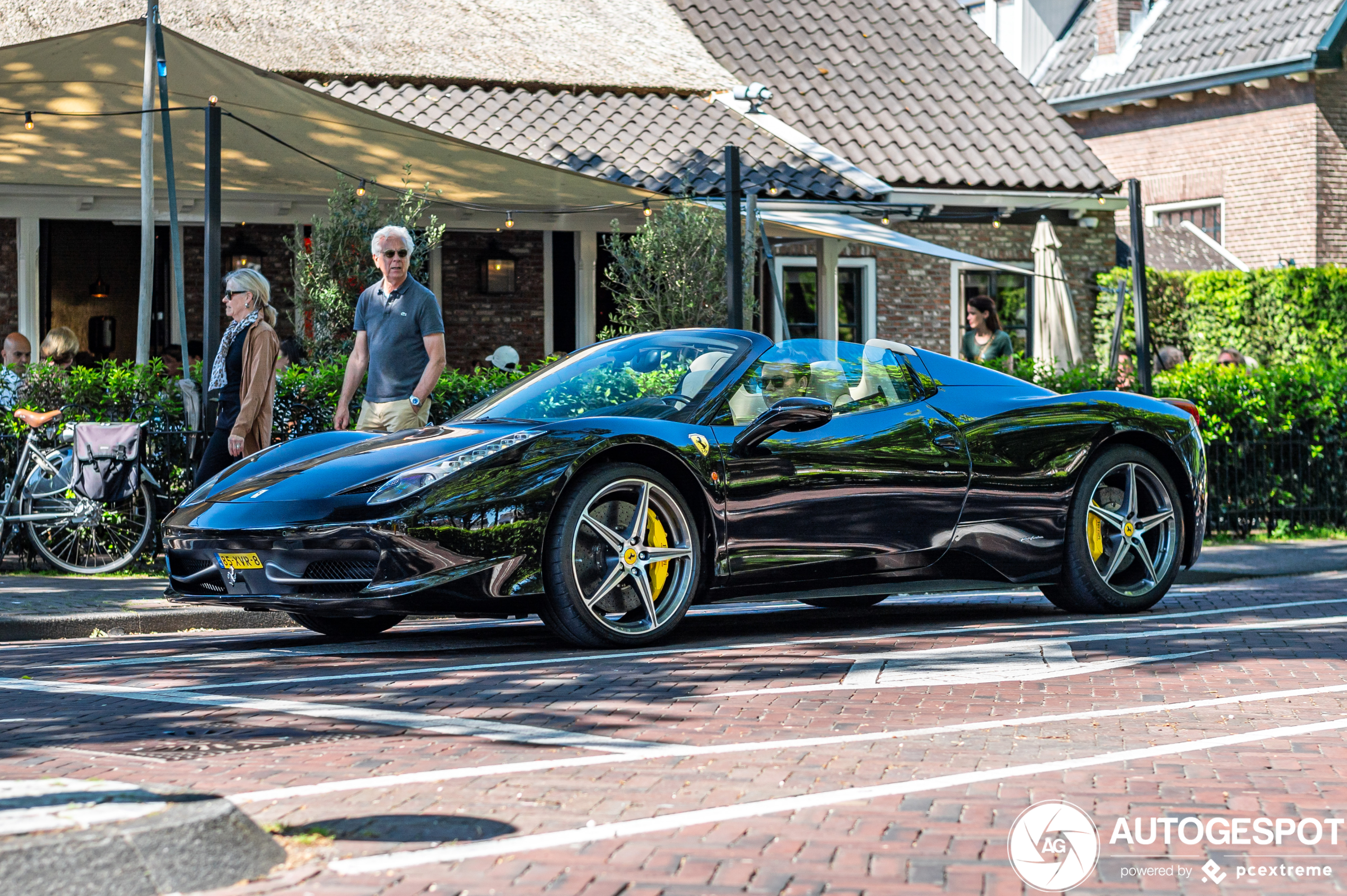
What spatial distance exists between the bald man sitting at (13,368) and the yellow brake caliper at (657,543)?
5.55 meters

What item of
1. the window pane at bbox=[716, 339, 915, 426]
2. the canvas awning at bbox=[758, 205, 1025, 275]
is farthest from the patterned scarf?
the canvas awning at bbox=[758, 205, 1025, 275]

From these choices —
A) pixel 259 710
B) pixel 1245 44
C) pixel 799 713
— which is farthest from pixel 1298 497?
pixel 1245 44

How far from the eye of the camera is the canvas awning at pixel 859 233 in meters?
15.8

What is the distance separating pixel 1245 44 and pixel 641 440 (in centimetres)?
2336

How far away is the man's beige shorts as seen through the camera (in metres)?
9.88

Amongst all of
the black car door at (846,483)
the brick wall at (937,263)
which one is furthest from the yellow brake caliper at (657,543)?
the brick wall at (937,263)

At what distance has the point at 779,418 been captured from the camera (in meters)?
7.55

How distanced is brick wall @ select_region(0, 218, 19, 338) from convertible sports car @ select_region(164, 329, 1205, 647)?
12.7m

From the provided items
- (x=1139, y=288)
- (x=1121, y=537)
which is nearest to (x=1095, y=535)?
(x=1121, y=537)

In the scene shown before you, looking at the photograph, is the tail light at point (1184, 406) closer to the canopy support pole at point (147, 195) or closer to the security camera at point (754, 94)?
the canopy support pole at point (147, 195)

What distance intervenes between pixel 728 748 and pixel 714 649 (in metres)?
2.30

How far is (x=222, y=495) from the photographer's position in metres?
7.36

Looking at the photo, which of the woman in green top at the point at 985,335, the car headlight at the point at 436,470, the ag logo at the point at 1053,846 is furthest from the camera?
the woman in green top at the point at 985,335

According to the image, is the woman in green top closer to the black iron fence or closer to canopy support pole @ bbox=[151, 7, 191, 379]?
the black iron fence
